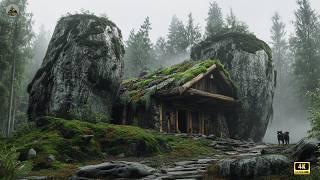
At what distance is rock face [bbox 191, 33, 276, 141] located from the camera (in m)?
A: 29.4

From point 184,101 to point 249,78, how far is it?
21.3 feet

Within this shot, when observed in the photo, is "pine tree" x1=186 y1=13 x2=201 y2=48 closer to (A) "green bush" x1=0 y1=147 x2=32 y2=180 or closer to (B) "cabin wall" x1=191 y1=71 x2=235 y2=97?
(B) "cabin wall" x1=191 y1=71 x2=235 y2=97

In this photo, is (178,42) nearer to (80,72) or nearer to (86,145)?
(80,72)

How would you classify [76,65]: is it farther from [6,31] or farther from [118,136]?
[6,31]

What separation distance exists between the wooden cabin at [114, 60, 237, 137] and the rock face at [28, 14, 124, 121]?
1.83 meters

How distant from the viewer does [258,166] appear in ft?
26.8

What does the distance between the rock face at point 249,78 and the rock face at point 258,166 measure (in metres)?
20.9

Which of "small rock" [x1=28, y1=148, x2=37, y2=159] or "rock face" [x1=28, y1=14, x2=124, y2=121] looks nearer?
"small rock" [x1=28, y1=148, x2=37, y2=159]

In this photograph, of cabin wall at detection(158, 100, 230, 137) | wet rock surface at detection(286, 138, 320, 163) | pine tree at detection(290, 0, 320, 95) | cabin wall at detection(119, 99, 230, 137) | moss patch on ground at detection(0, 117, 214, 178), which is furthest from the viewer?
pine tree at detection(290, 0, 320, 95)

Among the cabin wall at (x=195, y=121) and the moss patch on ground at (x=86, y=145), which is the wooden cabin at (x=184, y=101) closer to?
the cabin wall at (x=195, y=121)

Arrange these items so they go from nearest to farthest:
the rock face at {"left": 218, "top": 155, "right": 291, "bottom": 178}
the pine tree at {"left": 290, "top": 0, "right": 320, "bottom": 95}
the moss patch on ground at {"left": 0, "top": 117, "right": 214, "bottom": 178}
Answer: the rock face at {"left": 218, "top": 155, "right": 291, "bottom": 178}
the moss patch on ground at {"left": 0, "top": 117, "right": 214, "bottom": 178}
the pine tree at {"left": 290, "top": 0, "right": 320, "bottom": 95}

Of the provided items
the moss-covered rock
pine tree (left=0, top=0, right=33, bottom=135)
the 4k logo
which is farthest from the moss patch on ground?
pine tree (left=0, top=0, right=33, bottom=135)

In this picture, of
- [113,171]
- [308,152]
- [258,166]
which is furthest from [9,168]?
[308,152]

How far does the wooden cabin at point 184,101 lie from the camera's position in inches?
956
